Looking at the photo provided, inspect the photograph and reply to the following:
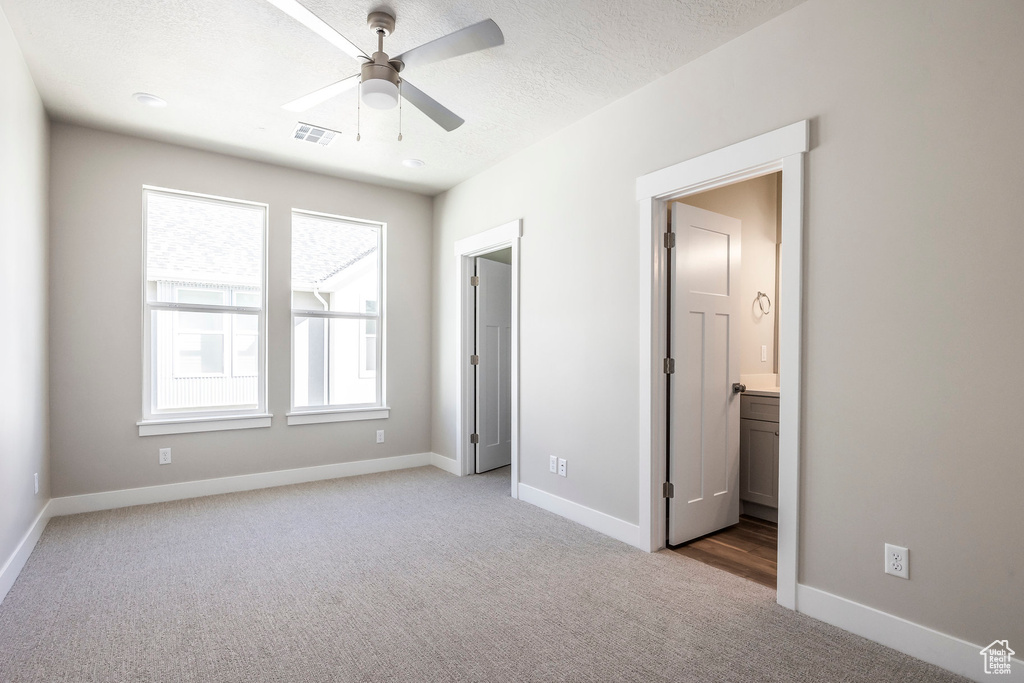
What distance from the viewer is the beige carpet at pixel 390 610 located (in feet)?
6.50

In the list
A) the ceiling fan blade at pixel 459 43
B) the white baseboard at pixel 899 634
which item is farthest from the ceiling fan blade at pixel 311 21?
the white baseboard at pixel 899 634

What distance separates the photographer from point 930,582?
79.1 inches

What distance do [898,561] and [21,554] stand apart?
4133 mm

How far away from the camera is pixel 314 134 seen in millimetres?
3881

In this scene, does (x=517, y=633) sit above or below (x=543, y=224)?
below

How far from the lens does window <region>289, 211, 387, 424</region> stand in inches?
187

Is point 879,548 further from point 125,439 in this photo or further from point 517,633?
point 125,439

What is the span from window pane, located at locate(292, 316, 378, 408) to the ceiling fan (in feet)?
8.09

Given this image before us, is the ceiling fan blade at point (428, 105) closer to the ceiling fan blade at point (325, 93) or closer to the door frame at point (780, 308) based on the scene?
the ceiling fan blade at point (325, 93)

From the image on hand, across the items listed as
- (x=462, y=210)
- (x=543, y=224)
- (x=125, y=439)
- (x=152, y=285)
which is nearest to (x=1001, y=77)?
(x=543, y=224)

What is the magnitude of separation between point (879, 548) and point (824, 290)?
1.06 m

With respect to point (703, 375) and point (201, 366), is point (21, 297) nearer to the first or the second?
point (201, 366)

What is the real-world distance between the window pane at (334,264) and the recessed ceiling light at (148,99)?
144cm

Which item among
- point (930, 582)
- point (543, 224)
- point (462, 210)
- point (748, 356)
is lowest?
point (930, 582)
